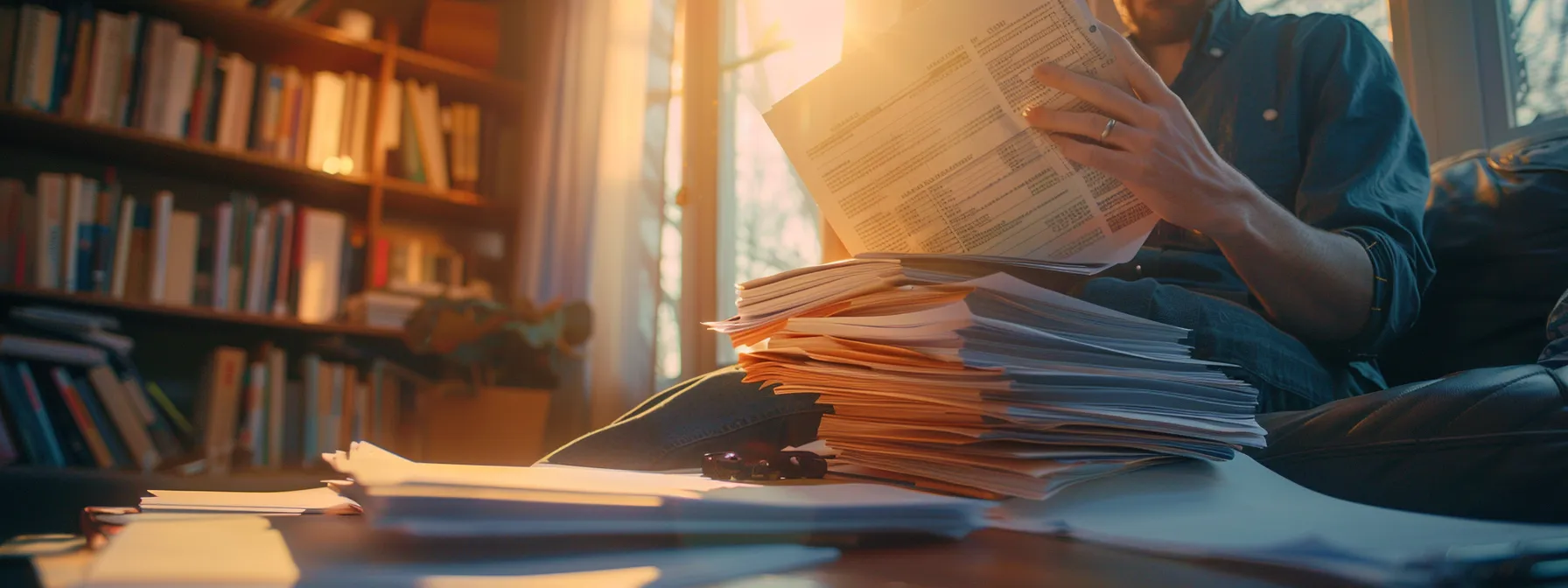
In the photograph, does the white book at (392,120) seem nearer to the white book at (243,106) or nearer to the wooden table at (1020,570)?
the white book at (243,106)

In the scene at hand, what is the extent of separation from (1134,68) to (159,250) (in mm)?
2334

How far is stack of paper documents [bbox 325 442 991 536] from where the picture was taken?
280mm

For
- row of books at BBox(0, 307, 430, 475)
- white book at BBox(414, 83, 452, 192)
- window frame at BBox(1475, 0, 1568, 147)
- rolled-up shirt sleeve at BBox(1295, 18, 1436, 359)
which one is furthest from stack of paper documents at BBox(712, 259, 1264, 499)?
white book at BBox(414, 83, 452, 192)

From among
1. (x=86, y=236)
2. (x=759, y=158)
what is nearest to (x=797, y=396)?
(x=759, y=158)

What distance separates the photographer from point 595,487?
321mm

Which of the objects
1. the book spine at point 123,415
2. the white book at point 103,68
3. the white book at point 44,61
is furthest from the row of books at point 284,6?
the book spine at point 123,415

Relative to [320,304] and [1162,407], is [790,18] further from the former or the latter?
[1162,407]

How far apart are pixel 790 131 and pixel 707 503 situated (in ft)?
1.24

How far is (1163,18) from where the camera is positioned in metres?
1.19

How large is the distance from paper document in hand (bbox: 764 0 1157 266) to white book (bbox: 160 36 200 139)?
2.17 metres

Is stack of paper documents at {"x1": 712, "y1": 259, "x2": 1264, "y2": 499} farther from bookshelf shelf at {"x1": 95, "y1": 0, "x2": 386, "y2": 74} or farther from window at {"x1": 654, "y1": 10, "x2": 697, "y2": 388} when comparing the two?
bookshelf shelf at {"x1": 95, "y1": 0, "x2": 386, "y2": 74}

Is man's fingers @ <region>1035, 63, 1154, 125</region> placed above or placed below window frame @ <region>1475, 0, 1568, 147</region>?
below

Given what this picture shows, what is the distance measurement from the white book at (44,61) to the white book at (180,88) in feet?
0.72

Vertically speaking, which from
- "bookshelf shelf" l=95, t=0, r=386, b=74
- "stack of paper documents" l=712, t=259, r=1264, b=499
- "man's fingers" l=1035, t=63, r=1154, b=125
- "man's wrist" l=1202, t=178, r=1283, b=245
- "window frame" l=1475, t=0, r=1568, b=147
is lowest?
"stack of paper documents" l=712, t=259, r=1264, b=499
